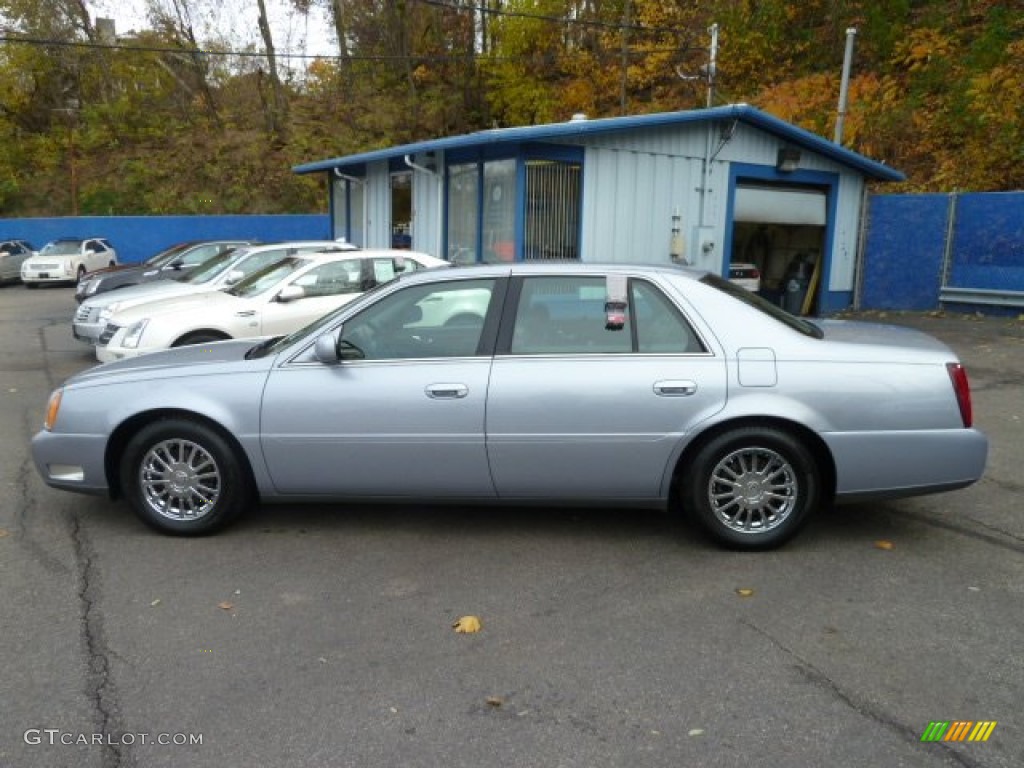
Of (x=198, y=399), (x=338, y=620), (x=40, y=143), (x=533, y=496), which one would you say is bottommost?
(x=338, y=620)

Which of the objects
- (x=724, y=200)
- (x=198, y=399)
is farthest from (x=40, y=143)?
(x=198, y=399)

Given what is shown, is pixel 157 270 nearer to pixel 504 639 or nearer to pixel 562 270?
pixel 562 270

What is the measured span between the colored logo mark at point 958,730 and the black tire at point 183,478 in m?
3.51

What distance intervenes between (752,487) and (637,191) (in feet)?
30.1

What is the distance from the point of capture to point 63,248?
27.6m

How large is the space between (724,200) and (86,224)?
27344 mm

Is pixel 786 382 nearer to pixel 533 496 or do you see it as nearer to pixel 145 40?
pixel 533 496

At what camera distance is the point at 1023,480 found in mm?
5969

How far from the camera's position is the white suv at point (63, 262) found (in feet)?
87.3

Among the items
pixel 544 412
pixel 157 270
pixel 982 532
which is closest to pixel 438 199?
pixel 157 270

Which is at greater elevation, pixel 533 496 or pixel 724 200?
pixel 724 200

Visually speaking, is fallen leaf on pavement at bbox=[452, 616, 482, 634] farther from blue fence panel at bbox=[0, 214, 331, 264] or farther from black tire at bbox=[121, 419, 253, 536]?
blue fence panel at bbox=[0, 214, 331, 264]

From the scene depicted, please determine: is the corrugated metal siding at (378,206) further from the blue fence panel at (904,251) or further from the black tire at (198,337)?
the blue fence panel at (904,251)

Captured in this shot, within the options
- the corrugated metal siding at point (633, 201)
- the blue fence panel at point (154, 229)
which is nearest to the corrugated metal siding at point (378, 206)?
the corrugated metal siding at point (633, 201)
